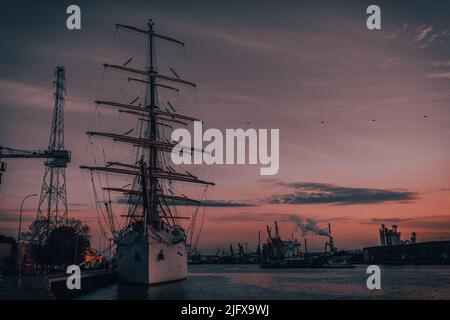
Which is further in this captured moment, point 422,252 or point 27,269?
point 422,252

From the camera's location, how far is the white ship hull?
189ft

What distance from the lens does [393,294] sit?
182ft

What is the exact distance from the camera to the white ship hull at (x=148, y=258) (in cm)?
5762

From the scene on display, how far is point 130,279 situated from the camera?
60625mm

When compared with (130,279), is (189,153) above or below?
above

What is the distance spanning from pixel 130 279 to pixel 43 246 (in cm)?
4682

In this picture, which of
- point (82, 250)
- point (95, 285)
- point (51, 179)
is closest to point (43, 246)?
point (82, 250)

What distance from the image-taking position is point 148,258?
57.5 meters

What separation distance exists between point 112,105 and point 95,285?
2759cm
